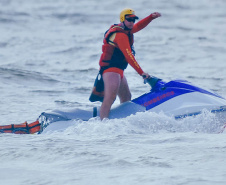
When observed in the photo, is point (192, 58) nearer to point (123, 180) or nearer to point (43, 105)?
point (43, 105)

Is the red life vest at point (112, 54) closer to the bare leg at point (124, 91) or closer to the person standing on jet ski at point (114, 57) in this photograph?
the person standing on jet ski at point (114, 57)

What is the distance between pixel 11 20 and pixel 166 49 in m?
8.24

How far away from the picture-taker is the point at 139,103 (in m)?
6.58

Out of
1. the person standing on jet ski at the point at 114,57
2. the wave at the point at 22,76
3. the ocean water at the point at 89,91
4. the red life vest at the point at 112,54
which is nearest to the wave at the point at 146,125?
the ocean water at the point at 89,91

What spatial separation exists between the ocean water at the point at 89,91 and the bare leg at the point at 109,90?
16 cm

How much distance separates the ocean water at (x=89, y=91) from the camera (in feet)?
15.1

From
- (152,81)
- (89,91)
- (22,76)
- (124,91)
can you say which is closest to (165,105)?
(152,81)

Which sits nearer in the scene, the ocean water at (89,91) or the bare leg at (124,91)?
the ocean water at (89,91)

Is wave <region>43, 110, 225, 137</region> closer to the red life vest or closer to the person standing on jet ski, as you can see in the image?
the person standing on jet ski

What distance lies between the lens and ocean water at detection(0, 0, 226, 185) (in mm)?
4602

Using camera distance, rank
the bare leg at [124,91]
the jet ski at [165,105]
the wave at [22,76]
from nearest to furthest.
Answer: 1. the jet ski at [165,105]
2. the bare leg at [124,91]
3. the wave at [22,76]

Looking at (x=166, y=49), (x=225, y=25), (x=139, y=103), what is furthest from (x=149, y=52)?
(x=139, y=103)

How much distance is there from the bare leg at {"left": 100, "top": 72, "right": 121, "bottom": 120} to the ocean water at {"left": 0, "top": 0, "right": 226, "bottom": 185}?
0.16 metres

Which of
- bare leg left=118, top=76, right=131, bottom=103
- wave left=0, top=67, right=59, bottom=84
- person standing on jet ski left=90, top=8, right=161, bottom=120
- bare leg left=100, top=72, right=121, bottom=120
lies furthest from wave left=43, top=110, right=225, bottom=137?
wave left=0, top=67, right=59, bottom=84
